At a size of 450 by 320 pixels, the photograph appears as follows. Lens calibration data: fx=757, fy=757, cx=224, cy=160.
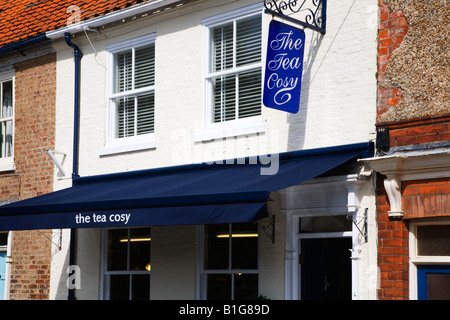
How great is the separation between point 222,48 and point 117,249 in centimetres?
366

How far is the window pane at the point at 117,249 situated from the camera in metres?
12.0

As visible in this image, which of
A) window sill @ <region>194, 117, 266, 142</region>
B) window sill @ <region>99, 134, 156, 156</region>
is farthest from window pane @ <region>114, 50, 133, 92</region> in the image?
window sill @ <region>194, 117, 266, 142</region>

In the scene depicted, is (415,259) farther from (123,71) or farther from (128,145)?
(123,71)

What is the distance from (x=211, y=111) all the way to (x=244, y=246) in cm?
208

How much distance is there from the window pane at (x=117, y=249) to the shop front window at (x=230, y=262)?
1.75 meters

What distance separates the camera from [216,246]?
10.8 meters

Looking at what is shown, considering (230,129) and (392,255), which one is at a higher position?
(230,129)

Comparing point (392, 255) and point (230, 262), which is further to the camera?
point (230, 262)

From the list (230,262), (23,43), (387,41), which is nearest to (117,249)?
(230,262)

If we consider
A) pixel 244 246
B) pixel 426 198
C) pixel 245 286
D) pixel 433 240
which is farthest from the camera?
pixel 244 246

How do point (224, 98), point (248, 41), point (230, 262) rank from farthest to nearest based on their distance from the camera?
point (224, 98) → point (248, 41) → point (230, 262)

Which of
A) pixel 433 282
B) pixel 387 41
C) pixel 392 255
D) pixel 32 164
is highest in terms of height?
pixel 387 41

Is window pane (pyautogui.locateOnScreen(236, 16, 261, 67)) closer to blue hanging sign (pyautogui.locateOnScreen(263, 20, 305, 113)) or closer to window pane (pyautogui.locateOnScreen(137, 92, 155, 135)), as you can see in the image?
blue hanging sign (pyautogui.locateOnScreen(263, 20, 305, 113))
